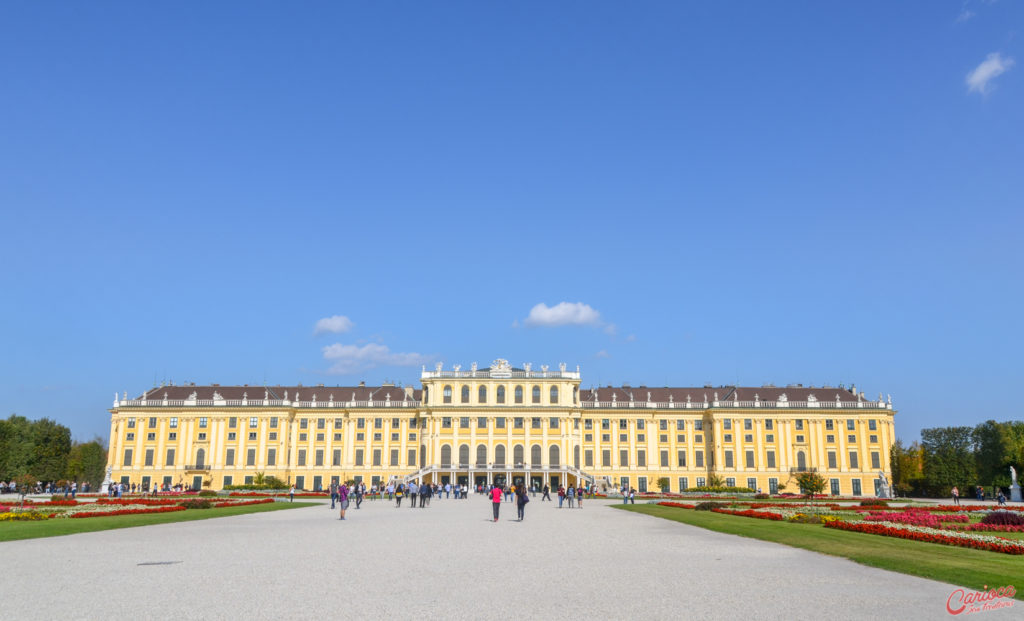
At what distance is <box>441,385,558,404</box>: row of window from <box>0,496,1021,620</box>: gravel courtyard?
209 ft

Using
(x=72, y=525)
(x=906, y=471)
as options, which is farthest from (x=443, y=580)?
(x=906, y=471)

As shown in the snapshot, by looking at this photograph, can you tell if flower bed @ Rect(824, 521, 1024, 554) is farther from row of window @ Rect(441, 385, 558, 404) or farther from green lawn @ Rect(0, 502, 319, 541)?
row of window @ Rect(441, 385, 558, 404)

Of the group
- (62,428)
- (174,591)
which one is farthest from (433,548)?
(62,428)

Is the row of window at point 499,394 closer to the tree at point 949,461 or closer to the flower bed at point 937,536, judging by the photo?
the tree at point 949,461

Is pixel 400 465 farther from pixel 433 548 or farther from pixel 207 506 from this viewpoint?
pixel 433 548

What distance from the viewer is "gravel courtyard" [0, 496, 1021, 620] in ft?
33.3

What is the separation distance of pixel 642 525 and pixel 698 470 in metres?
59.2

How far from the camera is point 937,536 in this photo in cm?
1928

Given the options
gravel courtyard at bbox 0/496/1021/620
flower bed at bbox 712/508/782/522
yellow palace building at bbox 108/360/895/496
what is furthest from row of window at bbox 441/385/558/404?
gravel courtyard at bbox 0/496/1021/620

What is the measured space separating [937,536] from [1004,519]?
26.0 feet

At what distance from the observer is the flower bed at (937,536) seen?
56.5ft

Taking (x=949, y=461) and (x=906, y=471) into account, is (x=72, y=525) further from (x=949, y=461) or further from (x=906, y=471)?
(x=906, y=471)

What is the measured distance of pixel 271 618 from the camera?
31.7 ft
